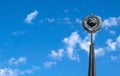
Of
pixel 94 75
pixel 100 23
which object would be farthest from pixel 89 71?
pixel 100 23

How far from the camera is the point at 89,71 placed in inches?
3046

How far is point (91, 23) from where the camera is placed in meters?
79.8

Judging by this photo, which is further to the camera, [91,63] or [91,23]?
[91,23]

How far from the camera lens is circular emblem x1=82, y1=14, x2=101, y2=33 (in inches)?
3130

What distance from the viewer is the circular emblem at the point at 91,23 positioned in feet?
261

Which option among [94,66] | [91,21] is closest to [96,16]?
[91,21]

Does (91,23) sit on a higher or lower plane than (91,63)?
higher

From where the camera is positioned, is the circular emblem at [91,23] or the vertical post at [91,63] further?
the circular emblem at [91,23]

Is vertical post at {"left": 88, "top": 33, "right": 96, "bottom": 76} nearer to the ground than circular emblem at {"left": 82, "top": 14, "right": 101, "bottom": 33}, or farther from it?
nearer to the ground

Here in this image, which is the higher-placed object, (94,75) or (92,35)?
(92,35)

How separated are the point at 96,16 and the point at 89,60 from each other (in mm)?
5253

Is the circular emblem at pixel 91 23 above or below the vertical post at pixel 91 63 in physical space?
above

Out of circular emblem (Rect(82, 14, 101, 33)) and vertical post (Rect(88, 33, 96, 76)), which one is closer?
vertical post (Rect(88, 33, 96, 76))

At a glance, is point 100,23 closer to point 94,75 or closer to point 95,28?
point 95,28
